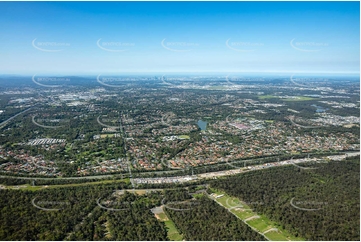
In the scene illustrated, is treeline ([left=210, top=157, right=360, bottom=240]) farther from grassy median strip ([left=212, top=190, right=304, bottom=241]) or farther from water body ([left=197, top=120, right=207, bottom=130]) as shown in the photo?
water body ([left=197, top=120, right=207, bottom=130])

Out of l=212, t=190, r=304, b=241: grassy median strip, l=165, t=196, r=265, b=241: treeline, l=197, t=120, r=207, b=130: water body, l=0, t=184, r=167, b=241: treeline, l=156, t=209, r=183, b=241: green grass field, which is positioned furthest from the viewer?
l=197, t=120, r=207, b=130: water body

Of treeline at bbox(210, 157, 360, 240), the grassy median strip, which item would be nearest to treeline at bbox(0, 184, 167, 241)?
the grassy median strip

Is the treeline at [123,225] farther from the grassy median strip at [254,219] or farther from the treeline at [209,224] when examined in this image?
the grassy median strip at [254,219]

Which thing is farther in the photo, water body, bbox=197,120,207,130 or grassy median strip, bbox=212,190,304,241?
water body, bbox=197,120,207,130

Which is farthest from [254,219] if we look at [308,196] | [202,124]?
[202,124]

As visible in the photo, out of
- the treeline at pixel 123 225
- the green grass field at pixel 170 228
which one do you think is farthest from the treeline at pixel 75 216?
the green grass field at pixel 170 228

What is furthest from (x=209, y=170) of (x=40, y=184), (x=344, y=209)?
(x=40, y=184)
